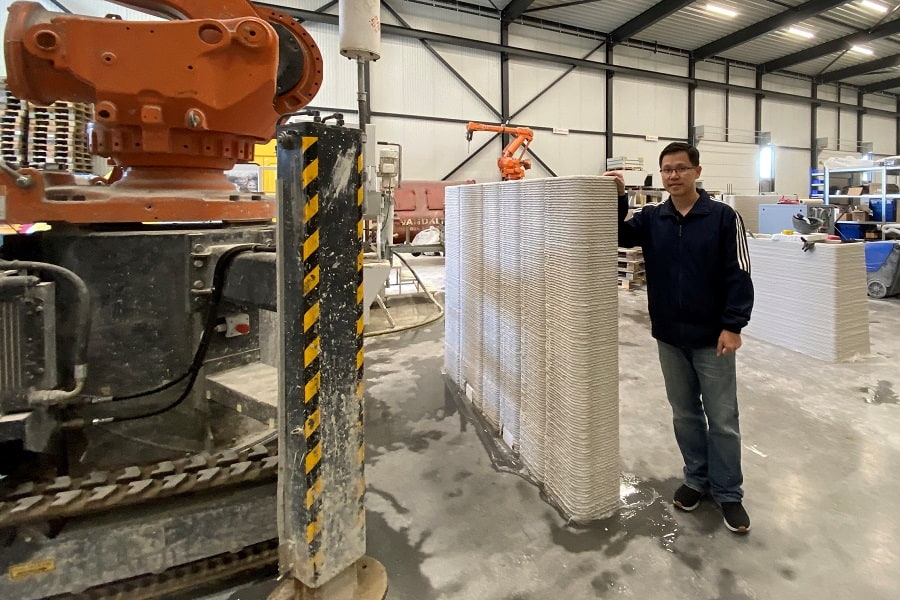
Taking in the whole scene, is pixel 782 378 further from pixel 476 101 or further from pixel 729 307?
pixel 476 101

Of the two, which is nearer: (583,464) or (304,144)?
(304,144)

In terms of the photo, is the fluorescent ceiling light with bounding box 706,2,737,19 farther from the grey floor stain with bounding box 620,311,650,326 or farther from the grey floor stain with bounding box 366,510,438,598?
the grey floor stain with bounding box 366,510,438,598

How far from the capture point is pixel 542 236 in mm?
2691

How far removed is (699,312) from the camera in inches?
95.3

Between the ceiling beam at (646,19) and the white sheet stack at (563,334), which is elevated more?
the ceiling beam at (646,19)

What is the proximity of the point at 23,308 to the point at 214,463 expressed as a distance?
2.63ft

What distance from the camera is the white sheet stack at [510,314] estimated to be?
3.06 metres

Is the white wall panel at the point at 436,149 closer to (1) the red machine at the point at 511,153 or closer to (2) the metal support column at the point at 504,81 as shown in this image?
(2) the metal support column at the point at 504,81

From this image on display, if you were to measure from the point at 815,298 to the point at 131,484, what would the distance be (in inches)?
213

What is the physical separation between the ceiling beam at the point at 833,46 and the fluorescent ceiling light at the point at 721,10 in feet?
13.0

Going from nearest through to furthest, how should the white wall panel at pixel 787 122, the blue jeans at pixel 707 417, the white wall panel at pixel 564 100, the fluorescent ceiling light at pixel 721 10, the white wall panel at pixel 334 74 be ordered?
the blue jeans at pixel 707 417 < the white wall panel at pixel 334 74 < the fluorescent ceiling light at pixel 721 10 < the white wall panel at pixel 564 100 < the white wall panel at pixel 787 122

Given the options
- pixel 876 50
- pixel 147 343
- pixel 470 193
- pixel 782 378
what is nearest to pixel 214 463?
pixel 147 343

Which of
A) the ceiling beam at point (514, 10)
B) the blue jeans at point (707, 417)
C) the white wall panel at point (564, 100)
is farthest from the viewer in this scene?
the white wall panel at point (564, 100)

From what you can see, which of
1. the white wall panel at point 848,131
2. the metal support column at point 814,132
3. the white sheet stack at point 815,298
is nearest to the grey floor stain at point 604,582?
the white sheet stack at point 815,298
